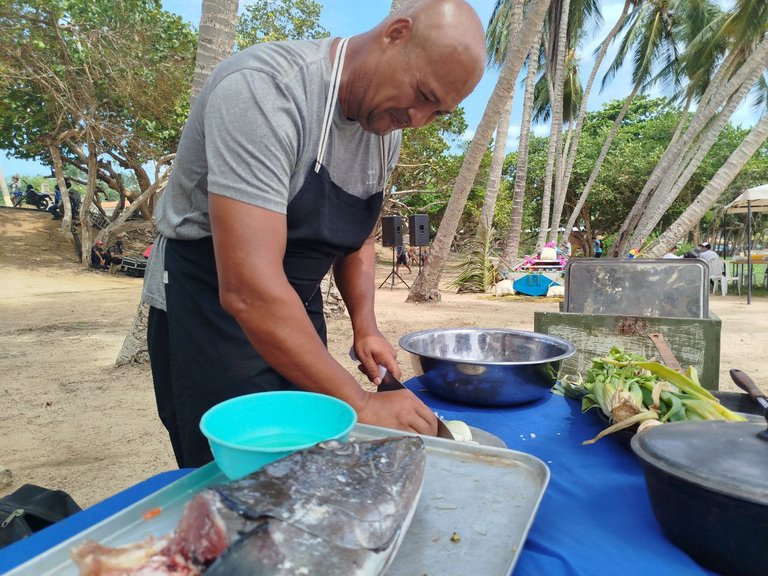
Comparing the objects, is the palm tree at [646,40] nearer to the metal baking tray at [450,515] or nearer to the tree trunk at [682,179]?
the tree trunk at [682,179]

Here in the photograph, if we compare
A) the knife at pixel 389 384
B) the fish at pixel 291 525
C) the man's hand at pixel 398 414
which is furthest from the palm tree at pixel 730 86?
the fish at pixel 291 525

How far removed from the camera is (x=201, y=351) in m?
1.46

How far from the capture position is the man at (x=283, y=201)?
1.14 m

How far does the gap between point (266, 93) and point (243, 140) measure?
0.13m

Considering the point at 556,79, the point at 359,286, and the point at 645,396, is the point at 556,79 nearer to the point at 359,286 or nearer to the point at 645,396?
the point at 359,286

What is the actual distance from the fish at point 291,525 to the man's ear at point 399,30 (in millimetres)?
997

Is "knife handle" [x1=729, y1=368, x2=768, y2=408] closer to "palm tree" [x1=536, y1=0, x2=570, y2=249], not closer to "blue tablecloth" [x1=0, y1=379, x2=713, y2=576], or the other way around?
Answer: "blue tablecloth" [x1=0, y1=379, x2=713, y2=576]

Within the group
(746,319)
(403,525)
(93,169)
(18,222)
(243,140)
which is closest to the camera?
(403,525)

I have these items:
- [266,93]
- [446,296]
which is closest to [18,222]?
[446,296]

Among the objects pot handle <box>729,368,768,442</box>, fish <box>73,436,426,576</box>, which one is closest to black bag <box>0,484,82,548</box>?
fish <box>73,436,426,576</box>

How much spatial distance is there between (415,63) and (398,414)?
2.71ft

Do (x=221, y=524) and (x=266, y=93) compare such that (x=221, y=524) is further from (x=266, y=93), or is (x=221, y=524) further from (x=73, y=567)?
(x=266, y=93)

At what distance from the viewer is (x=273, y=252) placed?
1.15m

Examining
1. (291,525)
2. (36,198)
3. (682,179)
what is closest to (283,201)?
(291,525)
